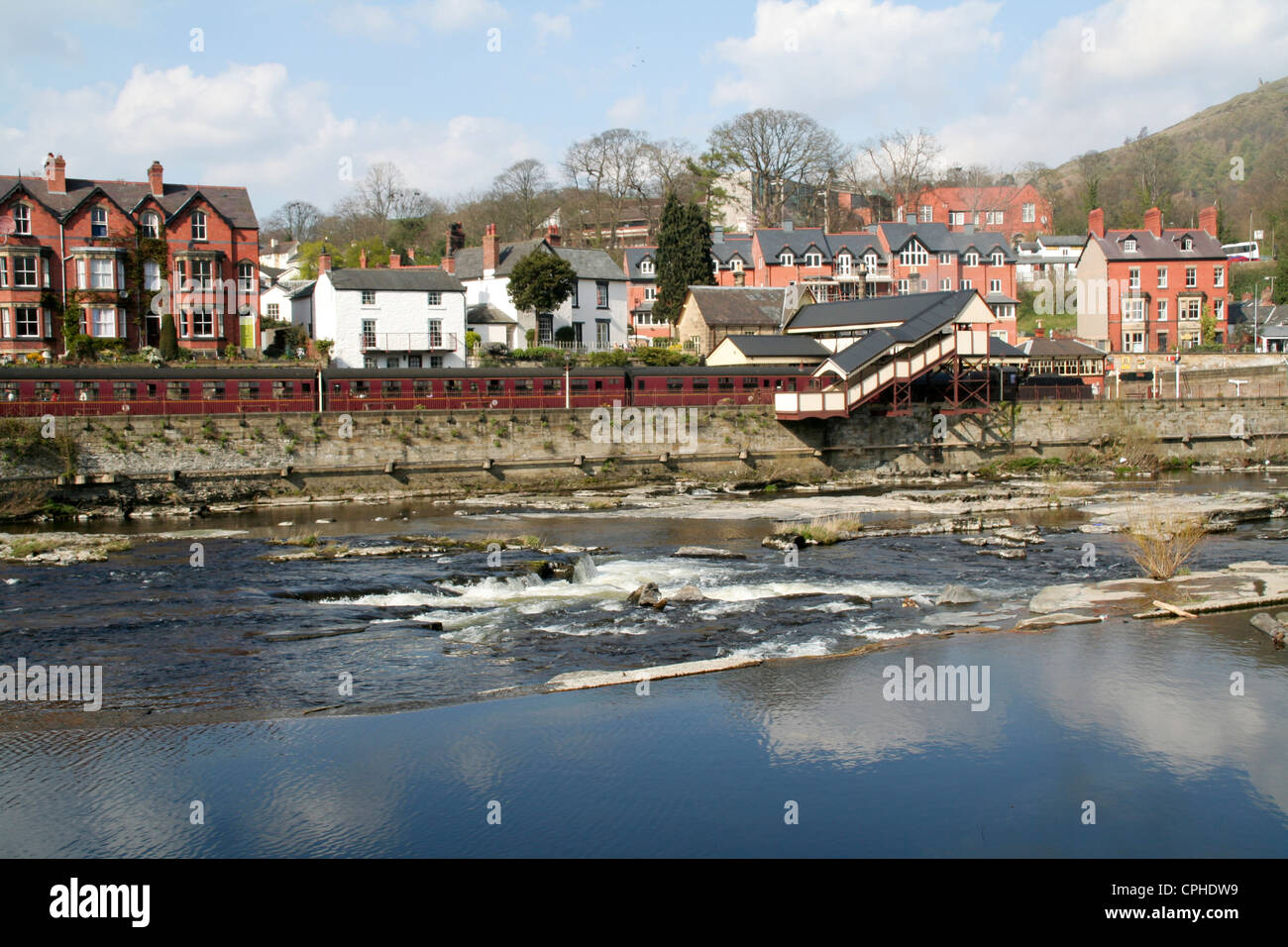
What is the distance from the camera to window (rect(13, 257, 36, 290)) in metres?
49.6

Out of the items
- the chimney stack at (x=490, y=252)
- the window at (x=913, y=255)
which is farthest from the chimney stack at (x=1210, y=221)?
the chimney stack at (x=490, y=252)

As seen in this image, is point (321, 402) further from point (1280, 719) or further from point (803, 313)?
point (1280, 719)

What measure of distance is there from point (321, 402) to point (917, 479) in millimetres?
24756

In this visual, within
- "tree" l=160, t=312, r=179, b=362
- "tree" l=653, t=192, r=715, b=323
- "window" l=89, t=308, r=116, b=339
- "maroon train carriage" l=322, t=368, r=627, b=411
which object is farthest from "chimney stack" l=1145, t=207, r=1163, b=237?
"window" l=89, t=308, r=116, b=339

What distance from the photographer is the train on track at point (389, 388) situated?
38906 millimetres

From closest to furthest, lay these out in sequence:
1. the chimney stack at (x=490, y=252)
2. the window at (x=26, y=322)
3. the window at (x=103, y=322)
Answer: the window at (x=26, y=322) → the window at (x=103, y=322) → the chimney stack at (x=490, y=252)

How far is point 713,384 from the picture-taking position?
47.6m

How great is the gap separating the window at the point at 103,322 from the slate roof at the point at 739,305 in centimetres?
3046

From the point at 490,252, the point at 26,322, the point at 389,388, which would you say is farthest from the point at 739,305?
the point at 26,322

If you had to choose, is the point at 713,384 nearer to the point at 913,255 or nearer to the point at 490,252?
the point at 490,252

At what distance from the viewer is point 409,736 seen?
15.6 meters

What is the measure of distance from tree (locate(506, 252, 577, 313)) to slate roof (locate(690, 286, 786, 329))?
7.53 metres

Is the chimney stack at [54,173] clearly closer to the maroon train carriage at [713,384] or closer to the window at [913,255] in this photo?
the maroon train carriage at [713,384]

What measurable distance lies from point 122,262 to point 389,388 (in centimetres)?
1839
